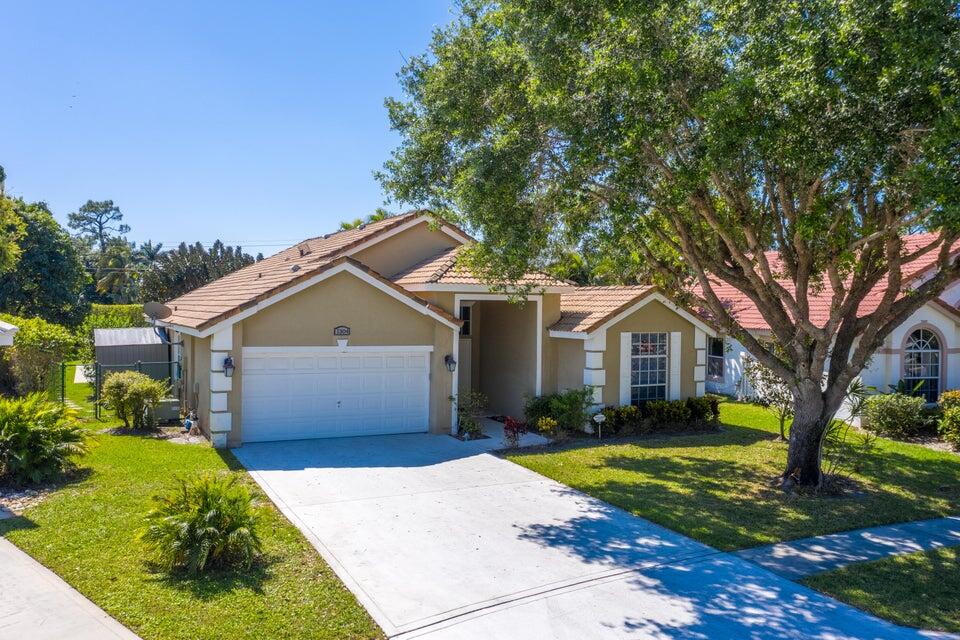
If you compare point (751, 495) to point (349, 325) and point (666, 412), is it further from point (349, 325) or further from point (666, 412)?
point (349, 325)

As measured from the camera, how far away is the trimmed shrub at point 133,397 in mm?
15414

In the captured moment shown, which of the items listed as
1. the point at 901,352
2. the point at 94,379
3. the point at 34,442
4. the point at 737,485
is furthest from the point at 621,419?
the point at 94,379

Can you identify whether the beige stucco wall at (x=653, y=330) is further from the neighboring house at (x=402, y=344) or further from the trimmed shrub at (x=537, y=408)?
the trimmed shrub at (x=537, y=408)

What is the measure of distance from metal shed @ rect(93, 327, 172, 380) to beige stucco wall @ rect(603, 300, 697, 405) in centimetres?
1348

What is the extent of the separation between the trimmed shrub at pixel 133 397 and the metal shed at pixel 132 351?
13.4 ft

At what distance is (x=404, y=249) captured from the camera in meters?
19.4

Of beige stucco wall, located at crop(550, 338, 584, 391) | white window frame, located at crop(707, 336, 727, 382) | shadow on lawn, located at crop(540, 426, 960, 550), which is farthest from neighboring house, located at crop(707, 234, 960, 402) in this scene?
beige stucco wall, located at crop(550, 338, 584, 391)

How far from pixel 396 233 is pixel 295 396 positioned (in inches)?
253

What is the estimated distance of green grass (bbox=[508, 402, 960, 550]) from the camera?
993 centimetres

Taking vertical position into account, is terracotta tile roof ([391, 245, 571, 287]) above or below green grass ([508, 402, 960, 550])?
above

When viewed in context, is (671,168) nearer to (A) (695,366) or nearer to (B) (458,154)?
(B) (458,154)

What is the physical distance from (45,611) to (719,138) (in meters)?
9.73

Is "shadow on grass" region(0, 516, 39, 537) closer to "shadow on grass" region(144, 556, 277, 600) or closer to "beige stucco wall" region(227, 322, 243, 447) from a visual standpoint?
"shadow on grass" region(144, 556, 277, 600)

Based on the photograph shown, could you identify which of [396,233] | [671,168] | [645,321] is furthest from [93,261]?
[671,168]
